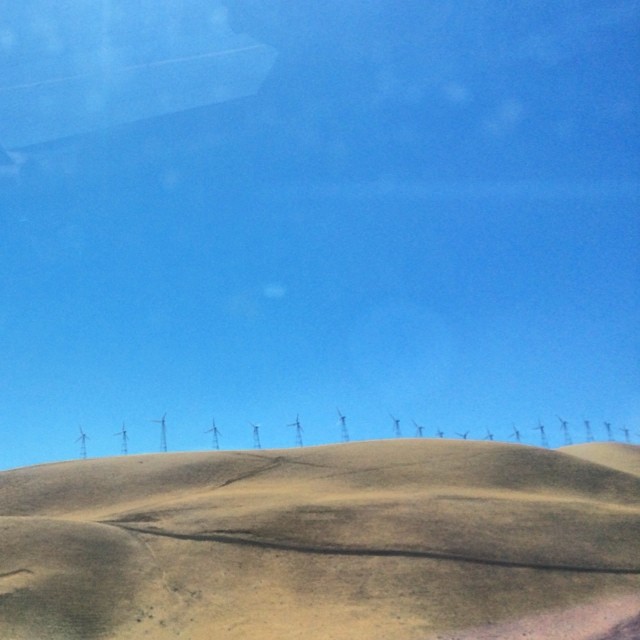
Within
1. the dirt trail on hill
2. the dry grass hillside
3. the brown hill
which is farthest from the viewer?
the brown hill

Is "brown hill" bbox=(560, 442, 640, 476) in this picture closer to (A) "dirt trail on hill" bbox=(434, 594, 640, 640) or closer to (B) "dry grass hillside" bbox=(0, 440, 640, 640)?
(B) "dry grass hillside" bbox=(0, 440, 640, 640)

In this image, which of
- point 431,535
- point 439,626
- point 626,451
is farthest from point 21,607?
point 626,451

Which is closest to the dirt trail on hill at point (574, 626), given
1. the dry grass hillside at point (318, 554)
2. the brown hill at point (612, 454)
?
the dry grass hillside at point (318, 554)

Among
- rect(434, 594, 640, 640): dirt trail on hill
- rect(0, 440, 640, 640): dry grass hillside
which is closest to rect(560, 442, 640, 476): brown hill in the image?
rect(0, 440, 640, 640): dry grass hillside

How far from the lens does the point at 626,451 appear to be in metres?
85.0

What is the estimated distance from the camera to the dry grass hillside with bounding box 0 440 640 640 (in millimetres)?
29516

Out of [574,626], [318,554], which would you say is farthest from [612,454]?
[574,626]

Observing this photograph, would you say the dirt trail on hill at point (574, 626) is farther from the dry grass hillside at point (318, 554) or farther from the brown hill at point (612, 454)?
the brown hill at point (612, 454)

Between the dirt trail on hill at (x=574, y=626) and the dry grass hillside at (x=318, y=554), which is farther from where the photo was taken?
the dry grass hillside at (x=318, y=554)

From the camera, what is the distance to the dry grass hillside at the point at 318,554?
29516mm

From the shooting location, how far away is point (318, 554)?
36.2 m

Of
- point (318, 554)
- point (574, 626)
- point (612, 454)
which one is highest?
point (612, 454)

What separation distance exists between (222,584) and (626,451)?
6569cm

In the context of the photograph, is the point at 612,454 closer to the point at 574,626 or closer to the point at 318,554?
the point at 318,554
